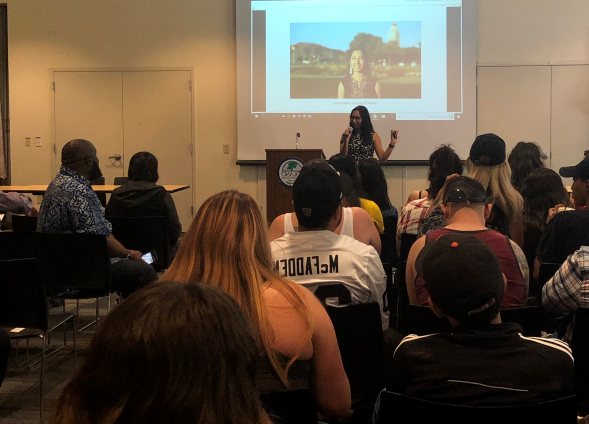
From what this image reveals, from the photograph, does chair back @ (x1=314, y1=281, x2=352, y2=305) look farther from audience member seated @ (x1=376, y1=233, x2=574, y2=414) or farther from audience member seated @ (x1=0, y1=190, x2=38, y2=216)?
audience member seated @ (x1=0, y1=190, x2=38, y2=216)

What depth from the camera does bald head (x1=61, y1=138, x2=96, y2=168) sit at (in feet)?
10.7

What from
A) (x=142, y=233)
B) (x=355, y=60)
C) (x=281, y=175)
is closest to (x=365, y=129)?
(x=281, y=175)

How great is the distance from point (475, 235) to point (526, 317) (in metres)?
0.38

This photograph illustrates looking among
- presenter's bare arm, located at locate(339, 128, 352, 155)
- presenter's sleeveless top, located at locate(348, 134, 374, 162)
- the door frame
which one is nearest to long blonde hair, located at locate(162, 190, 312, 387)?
presenter's bare arm, located at locate(339, 128, 352, 155)

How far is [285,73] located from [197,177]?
1807mm

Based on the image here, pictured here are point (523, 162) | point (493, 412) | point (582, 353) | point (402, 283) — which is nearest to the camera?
point (493, 412)

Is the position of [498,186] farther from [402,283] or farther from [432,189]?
[402,283]

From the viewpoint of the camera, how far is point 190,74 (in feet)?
24.8

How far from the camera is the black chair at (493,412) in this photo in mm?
1096

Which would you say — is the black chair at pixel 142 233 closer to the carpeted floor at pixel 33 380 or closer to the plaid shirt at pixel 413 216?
the carpeted floor at pixel 33 380

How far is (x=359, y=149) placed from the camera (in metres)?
5.82

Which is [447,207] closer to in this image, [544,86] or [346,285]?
[346,285]

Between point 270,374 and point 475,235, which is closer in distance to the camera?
point 270,374

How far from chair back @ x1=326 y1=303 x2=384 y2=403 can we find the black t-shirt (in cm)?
122
